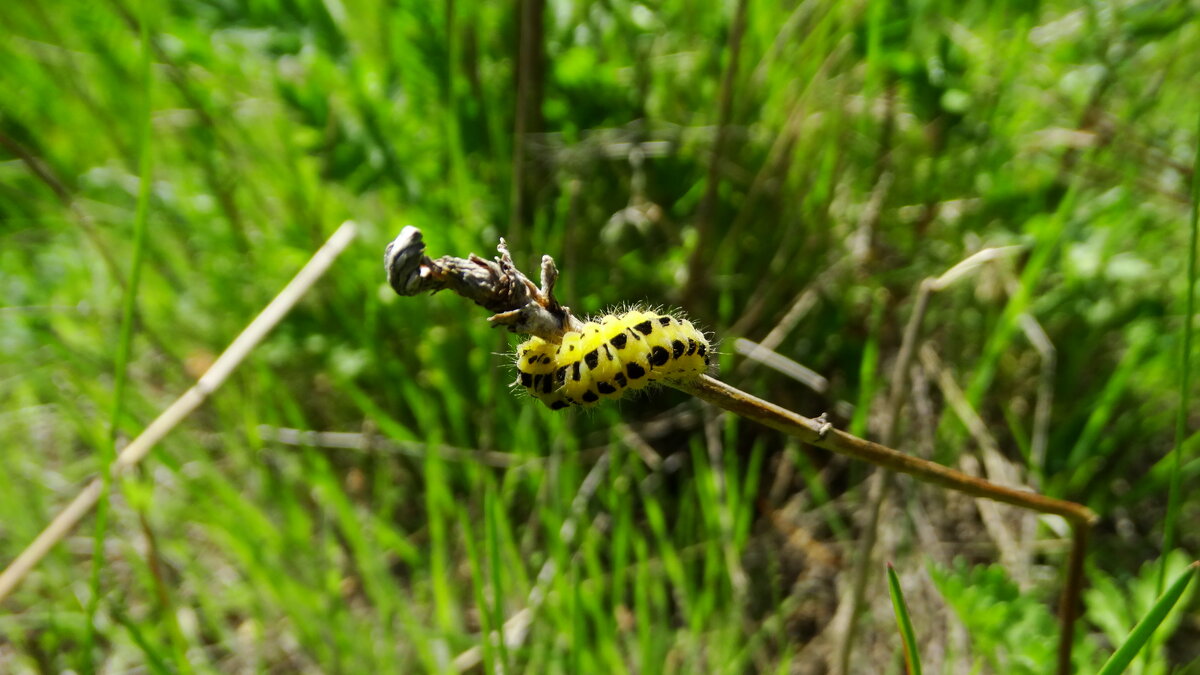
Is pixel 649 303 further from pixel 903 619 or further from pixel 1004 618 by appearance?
pixel 903 619

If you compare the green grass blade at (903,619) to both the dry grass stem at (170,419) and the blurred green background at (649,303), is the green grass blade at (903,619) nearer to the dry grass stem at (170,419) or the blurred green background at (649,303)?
the blurred green background at (649,303)

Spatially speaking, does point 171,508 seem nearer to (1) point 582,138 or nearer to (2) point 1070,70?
(1) point 582,138

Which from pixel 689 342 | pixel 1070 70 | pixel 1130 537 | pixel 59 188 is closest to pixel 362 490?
pixel 59 188

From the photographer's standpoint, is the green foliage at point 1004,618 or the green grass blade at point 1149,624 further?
the green foliage at point 1004,618

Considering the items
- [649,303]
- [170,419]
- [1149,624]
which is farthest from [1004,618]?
[170,419]

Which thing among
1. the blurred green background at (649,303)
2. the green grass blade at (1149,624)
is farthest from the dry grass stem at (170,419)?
the green grass blade at (1149,624)

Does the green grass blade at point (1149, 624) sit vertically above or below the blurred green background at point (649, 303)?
below
